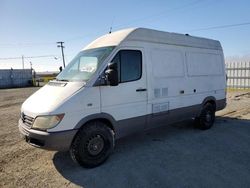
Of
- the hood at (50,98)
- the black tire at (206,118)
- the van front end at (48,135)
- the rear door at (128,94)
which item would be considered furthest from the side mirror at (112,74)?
the black tire at (206,118)

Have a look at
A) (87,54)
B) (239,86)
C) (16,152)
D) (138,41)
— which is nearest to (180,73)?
(138,41)

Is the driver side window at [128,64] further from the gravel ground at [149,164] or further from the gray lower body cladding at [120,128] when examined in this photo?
the gravel ground at [149,164]

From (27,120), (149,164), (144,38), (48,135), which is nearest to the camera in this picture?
(48,135)

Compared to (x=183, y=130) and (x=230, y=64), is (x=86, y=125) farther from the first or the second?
(x=230, y=64)

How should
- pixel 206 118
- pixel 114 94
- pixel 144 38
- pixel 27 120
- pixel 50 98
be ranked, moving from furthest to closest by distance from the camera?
pixel 206 118
pixel 144 38
pixel 114 94
pixel 27 120
pixel 50 98

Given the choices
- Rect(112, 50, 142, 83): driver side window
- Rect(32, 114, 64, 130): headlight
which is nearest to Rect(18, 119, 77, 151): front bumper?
Rect(32, 114, 64, 130): headlight

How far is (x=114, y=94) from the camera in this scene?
454 centimetres

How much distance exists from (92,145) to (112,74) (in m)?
1.41

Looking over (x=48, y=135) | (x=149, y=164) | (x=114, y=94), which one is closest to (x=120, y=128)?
(x=114, y=94)

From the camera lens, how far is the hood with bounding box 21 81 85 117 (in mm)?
3943

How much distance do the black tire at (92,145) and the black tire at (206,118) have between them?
3.43 meters

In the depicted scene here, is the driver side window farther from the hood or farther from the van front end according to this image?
the van front end

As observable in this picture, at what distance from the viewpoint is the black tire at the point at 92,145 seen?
13.7ft

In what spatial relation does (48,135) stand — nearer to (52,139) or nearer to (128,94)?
(52,139)
